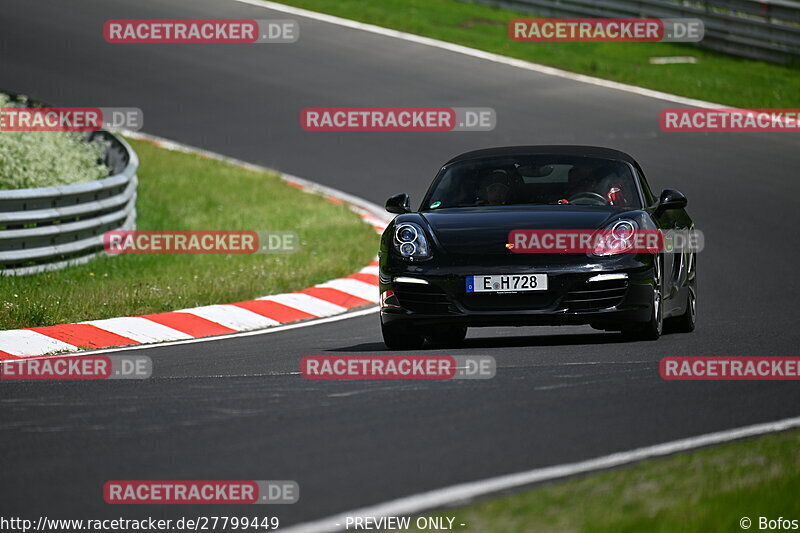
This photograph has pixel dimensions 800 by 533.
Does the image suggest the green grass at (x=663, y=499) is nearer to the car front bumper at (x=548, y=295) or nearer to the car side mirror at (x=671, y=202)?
the car front bumper at (x=548, y=295)

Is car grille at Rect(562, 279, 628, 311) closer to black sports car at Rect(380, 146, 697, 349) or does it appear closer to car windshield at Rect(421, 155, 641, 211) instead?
black sports car at Rect(380, 146, 697, 349)

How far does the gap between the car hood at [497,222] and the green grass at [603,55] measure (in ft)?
45.7

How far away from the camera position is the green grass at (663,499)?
484 cm

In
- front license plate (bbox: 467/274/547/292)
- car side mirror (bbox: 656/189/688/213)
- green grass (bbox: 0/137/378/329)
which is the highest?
car side mirror (bbox: 656/189/688/213)

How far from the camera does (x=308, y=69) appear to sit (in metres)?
25.0

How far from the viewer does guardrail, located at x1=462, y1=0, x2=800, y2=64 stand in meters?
25.3

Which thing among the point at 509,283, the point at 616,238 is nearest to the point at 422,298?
the point at 509,283

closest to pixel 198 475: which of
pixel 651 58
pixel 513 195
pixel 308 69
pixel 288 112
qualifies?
pixel 513 195

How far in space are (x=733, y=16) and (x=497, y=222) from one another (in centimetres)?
1771

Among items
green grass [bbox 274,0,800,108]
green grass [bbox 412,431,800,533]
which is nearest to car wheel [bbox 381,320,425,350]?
green grass [bbox 412,431,800,533]

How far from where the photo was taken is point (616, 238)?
9367mm

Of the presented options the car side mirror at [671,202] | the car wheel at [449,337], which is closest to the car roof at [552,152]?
the car side mirror at [671,202]

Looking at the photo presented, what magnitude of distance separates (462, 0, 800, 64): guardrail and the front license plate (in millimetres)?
17266

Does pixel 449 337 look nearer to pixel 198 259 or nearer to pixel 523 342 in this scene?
pixel 523 342
